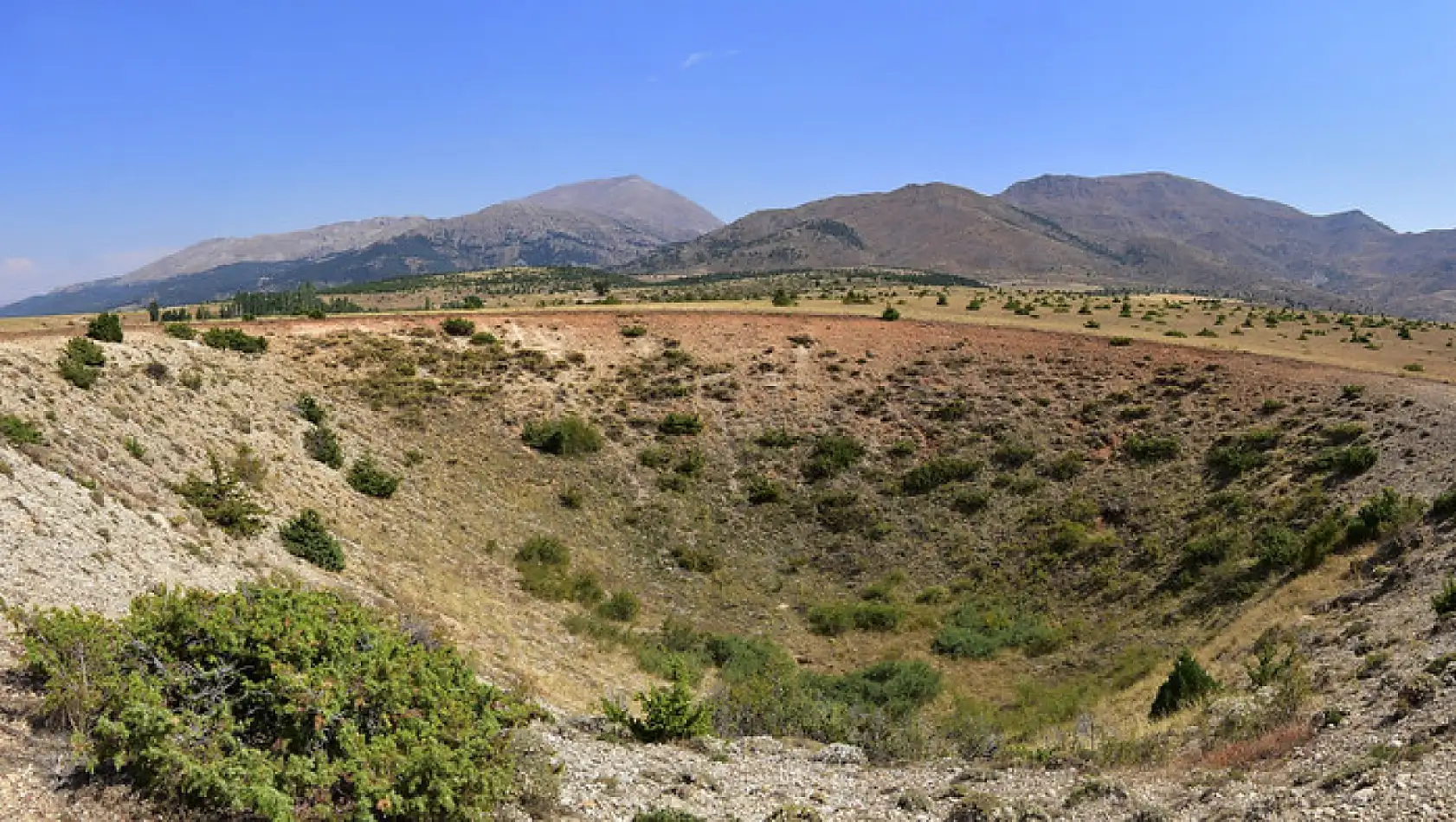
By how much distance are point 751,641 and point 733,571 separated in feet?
18.4

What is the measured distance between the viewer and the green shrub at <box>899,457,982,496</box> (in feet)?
109

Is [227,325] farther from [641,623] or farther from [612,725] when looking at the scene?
[612,725]

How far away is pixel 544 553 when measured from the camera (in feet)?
86.1

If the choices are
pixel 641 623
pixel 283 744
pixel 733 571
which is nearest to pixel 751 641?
pixel 641 623

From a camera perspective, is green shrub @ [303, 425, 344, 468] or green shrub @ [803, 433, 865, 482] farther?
green shrub @ [803, 433, 865, 482]

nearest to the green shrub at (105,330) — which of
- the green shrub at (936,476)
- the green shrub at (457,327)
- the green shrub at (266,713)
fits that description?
the green shrub at (457,327)

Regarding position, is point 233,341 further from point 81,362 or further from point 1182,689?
point 1182,689

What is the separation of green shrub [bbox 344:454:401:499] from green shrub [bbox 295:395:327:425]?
3.29 meters

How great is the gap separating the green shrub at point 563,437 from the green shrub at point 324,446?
828 centimetres

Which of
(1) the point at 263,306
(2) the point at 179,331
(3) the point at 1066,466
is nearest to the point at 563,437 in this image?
(2) the point at 179,331

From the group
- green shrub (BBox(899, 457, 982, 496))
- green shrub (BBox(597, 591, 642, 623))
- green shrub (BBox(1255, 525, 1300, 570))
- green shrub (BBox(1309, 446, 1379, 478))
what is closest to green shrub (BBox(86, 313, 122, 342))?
green shrub (BBox(597, 591, 642, 623))

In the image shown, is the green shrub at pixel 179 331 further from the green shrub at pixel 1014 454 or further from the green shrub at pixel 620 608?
the green shrub at pixel 1014 454

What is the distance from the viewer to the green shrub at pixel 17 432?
1716 centimetres

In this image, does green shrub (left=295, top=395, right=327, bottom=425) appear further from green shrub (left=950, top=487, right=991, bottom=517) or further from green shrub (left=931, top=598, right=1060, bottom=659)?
green shrub (left=950, top=487, right=991, bottom=517)
